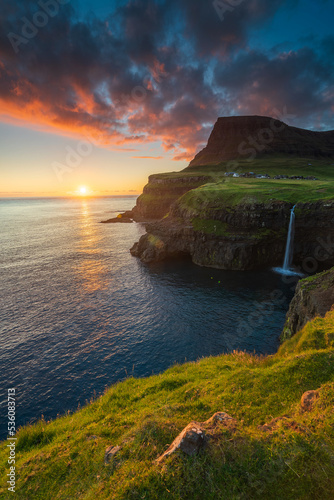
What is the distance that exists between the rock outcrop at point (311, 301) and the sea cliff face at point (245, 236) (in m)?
34.1

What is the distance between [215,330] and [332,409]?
2614cm

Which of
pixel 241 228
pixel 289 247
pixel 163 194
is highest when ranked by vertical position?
pixel 163 194

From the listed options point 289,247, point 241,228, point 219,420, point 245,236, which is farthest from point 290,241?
point 219,420

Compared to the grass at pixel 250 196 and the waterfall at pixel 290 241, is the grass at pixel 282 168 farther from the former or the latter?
the waterfall at pixel 290 241

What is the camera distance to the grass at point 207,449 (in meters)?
7.85

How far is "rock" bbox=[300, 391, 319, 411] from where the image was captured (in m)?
10.4

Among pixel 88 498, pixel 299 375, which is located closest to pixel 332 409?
pixel 299 375

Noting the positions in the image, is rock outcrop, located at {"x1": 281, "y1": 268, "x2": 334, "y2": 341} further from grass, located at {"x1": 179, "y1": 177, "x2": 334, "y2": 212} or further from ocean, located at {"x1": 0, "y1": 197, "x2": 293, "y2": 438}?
grass, located at {"x1": 179, "y1": 177, "x2": 334, "y2": 212}

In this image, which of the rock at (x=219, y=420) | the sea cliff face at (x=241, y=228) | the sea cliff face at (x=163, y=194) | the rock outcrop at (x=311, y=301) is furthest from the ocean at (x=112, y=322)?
the sea cliff face at (x=163, y=194)

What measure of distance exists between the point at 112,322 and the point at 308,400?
3221 centimetres

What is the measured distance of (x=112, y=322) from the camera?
125ft

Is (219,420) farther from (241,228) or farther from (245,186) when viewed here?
(245,186)

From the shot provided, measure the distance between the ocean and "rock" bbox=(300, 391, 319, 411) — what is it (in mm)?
19655

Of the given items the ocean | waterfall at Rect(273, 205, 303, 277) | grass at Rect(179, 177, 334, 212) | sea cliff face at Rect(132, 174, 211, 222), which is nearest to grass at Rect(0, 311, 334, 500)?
the ocean
